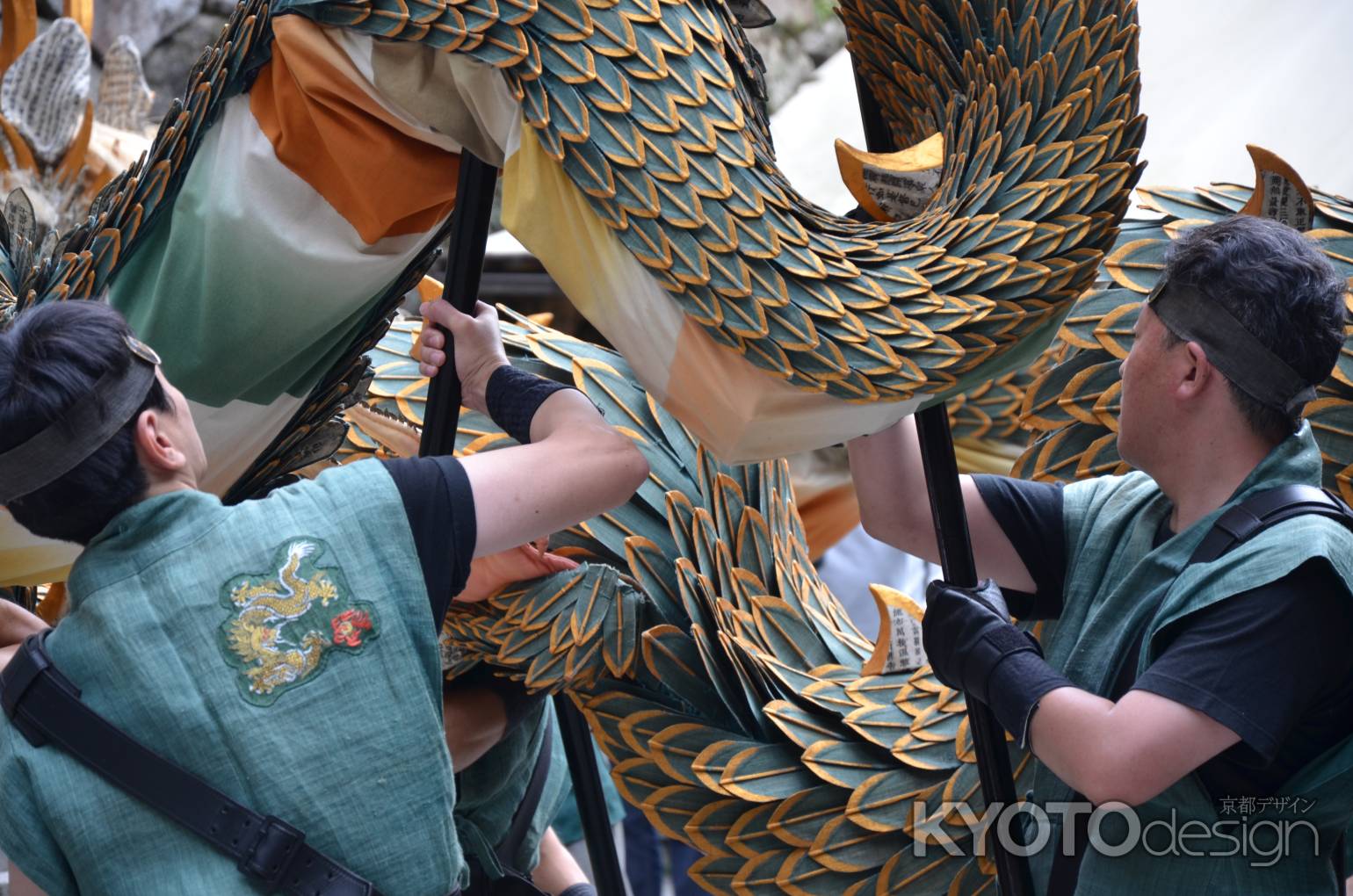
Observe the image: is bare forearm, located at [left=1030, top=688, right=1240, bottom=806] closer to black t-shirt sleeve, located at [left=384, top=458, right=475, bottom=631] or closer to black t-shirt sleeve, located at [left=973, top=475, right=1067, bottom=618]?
black t-shirt sleeve, located at [left=973, top=475, right=1067, bottom=618]

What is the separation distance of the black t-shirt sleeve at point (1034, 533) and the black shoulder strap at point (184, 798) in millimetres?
693

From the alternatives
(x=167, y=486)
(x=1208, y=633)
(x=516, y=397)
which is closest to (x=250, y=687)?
(x=167, y=486)

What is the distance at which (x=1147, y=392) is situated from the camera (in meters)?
1.17

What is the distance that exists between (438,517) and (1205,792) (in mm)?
612

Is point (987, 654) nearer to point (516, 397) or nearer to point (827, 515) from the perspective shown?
point (516, 397)

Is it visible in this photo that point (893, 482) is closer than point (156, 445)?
No

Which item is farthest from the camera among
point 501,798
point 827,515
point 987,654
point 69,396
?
point 827,515

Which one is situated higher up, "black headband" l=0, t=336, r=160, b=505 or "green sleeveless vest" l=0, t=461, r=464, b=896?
"black headband" l=0, t=336, r=160, b=505

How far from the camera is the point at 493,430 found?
1.62m

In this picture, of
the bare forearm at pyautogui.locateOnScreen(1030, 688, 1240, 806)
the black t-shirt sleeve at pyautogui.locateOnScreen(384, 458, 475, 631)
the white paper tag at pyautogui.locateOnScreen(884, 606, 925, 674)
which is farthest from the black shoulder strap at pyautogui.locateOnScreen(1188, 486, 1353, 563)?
the black t-shirt sleeve at pyautogui.locateOnScreen(384, 458, 475, 631)

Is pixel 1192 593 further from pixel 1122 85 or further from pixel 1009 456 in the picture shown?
pixel 1009 456

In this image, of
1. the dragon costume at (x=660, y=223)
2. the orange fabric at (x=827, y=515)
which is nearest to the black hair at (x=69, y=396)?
the dragon costume at (x=660, y=223)

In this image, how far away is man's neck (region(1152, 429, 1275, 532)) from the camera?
1.16m

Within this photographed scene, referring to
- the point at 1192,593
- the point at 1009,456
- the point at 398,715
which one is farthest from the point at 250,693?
the point at 1009,456
